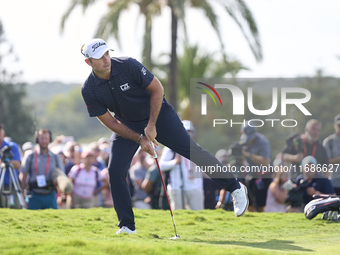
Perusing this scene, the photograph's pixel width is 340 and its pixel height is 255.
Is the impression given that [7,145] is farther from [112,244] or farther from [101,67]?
[112,244]

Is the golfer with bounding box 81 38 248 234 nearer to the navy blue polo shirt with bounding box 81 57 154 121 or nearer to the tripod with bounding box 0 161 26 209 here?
the navy blue polo shirt with bounding box 81 57 154 121

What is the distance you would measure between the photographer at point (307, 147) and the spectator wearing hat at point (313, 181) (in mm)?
414

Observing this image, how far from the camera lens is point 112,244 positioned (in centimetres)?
529

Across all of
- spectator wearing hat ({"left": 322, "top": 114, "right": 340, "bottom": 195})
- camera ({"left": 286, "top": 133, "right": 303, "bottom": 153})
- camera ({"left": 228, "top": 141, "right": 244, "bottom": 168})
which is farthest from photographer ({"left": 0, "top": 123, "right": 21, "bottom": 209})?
spectator wearing hat ({"left": 322, "top": 114, "right": 340, "bottom": 195})

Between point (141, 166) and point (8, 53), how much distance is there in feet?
94.5

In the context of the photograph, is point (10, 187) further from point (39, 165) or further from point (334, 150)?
point (334, 150)

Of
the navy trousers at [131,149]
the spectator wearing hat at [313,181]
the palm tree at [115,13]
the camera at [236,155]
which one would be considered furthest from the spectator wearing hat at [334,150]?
the palm tree at [115,13]

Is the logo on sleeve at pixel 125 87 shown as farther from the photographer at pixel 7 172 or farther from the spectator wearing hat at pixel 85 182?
the spectator wearing hat at pixel 85 182

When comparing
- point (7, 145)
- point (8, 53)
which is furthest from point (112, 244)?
point (8, 53)

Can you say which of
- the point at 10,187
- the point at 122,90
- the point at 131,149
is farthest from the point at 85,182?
the point at 122,90

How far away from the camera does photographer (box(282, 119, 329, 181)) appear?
11172 millimetres

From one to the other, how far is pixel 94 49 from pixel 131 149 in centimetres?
140

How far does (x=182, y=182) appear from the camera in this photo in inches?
455

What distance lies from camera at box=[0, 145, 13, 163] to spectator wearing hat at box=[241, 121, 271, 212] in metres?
4.91
